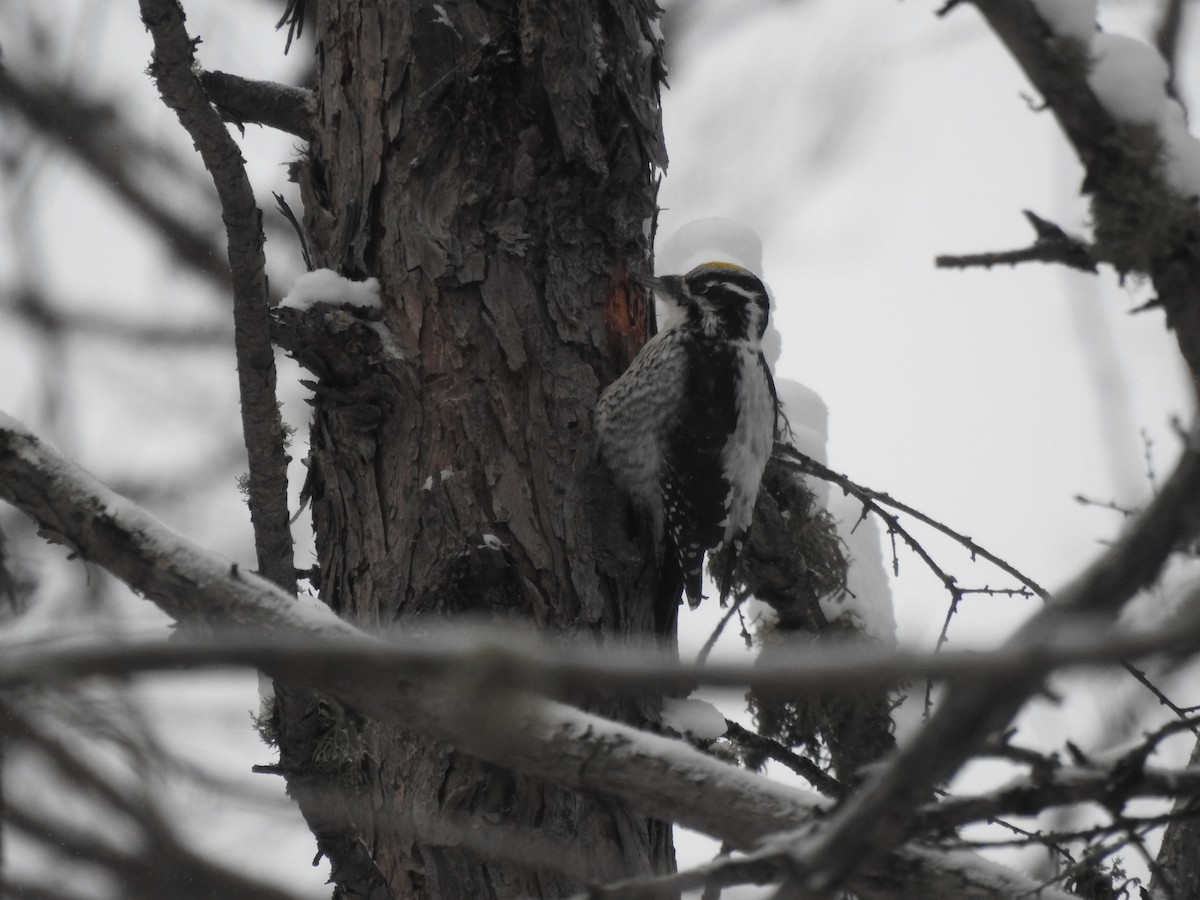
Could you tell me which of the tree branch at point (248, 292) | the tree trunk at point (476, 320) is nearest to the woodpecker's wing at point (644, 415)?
the tree trunk at point (476, 320)

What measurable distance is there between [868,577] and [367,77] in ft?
7.60

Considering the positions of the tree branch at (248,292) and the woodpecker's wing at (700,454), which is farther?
the woodpecker's wing at (700,454)

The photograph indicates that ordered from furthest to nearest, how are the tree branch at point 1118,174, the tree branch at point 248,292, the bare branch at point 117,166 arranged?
the bare branch at point 117,166
the tree branch at point 248,292
the tree branch at point 1118,174

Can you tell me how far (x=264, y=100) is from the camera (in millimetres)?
3182

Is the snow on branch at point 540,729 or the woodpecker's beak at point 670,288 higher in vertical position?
the woodpecker's beak at point 670,288

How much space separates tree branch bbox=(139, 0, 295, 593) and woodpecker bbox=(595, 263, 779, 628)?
2.89ft

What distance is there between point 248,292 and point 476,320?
61 cm

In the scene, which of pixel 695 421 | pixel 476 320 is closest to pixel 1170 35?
pixel 476 320

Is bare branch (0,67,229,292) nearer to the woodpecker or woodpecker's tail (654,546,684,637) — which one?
the woodpecker

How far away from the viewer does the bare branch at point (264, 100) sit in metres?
3.18

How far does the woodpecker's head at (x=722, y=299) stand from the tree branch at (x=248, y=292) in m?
1.96

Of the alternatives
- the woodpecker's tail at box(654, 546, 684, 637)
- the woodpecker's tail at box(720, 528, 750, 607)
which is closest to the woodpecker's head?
the woodpecker's tail at box(720, 528, 750, 607)

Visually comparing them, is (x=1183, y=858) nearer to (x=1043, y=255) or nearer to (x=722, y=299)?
(x=1043, y=255)

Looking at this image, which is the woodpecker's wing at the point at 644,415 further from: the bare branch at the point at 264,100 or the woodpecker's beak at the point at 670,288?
the bare branch at the point at 264,100
